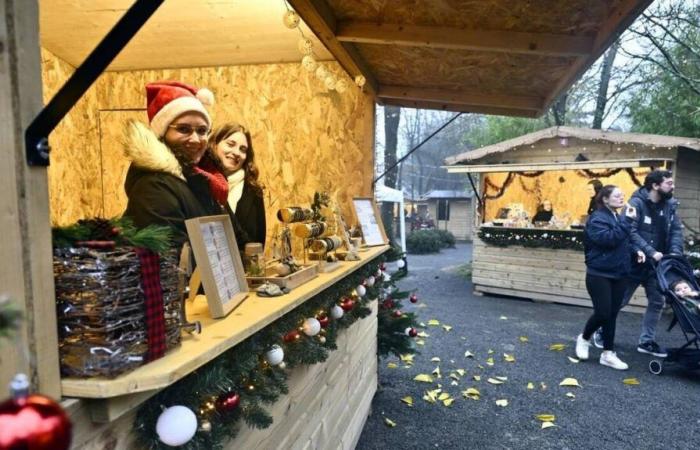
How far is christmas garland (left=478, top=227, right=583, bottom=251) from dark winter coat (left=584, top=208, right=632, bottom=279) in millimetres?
3296

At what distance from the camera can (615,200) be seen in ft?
14.5

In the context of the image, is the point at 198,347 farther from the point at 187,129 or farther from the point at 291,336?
the point at 187,129

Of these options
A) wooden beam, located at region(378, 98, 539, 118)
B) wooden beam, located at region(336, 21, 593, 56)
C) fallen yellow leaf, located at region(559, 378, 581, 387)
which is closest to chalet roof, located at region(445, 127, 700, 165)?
wooden beam, located at region(378, 98, 539, 118)

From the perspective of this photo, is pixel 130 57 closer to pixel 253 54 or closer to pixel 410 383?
pixel 253 54

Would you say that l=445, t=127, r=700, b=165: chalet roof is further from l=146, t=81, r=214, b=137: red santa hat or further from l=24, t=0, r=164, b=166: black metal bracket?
l=24, t=0, r=164, b=166: black metal bracket

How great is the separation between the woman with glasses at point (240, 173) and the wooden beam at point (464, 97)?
6.12 ft

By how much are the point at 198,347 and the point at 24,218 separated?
48cm

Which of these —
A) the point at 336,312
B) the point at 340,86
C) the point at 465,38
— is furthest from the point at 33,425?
the point at 340,86

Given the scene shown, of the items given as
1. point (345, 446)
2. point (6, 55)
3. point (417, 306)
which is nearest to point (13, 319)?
point (6, 55)

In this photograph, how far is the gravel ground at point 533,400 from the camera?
11.2 feet

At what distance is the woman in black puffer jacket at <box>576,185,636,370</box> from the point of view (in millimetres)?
4418

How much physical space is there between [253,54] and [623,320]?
6712mm

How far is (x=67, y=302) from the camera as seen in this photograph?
0.89 m

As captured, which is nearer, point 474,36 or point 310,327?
point 310,327
